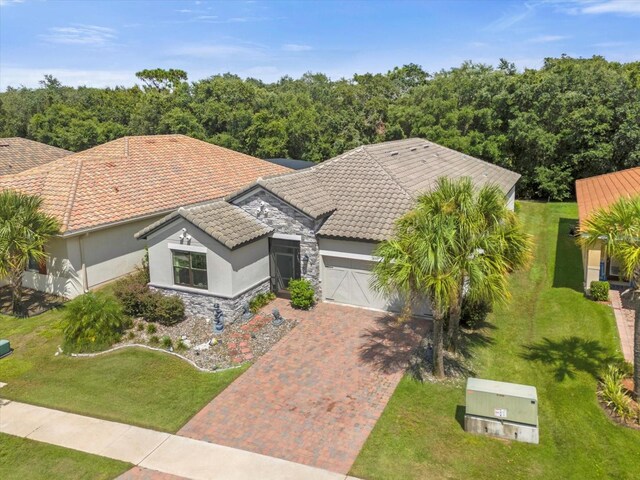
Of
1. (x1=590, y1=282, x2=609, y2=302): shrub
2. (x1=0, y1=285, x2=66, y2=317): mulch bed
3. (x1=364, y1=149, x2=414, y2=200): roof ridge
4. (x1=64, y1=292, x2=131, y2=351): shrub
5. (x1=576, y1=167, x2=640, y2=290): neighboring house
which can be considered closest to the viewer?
(x1=64, y1=292, x2=131, y2=351): shrub

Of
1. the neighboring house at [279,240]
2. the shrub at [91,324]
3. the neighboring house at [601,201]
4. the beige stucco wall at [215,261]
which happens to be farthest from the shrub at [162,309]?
the neighboring house at [601,201]

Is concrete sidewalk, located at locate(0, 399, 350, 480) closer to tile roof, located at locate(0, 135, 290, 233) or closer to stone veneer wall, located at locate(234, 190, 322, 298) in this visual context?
stone veneer wall, located at locate(234, 190, 322, 298)

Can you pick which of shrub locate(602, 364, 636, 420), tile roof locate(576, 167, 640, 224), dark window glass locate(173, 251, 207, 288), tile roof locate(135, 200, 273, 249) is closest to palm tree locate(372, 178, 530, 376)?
shrub locate(602, 364, 636, 420)

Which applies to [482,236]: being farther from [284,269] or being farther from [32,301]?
[32,301]

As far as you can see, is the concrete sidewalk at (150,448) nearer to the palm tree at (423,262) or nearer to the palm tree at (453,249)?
the palm tree at (423,262)

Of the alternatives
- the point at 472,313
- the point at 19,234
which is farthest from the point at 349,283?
the point at 19,234

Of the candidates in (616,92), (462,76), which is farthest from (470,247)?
(462,76)

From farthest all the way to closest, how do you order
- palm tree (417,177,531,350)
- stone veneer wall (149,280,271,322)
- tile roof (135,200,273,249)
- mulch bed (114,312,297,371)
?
stone veneer wall (149,280,271,322)
tile roof (135,200,273,249)
mulch bed (114,312,297,371)
palm tree (417,177,531,350)

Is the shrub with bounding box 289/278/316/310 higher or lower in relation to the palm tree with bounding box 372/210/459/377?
lower
